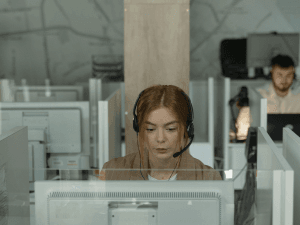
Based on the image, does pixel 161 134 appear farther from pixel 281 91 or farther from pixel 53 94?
pixel 281 91

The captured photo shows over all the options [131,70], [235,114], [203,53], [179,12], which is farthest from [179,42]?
[203,53]

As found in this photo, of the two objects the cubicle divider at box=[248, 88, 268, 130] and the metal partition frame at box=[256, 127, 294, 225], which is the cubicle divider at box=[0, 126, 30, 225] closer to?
the metal partition frame at box=[256, 127, 294, 225]

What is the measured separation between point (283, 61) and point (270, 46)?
0.20m

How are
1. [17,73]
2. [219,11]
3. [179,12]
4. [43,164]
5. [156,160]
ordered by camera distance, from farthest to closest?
[17,73] < [219,11] < [43,164] < [179,12] < [156,160]

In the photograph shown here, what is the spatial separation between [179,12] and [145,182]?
1.31 meters

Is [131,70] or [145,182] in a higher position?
[131,70]

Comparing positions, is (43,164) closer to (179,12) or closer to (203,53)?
(179,12)

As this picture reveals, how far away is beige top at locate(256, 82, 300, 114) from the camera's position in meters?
3.06

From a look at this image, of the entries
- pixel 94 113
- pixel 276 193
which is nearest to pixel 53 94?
pixel 94 113

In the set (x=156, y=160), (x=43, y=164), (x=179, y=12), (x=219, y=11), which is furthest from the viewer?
(x=219, y=11)

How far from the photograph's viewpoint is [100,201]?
0.66m

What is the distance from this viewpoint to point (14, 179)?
0.85 meters

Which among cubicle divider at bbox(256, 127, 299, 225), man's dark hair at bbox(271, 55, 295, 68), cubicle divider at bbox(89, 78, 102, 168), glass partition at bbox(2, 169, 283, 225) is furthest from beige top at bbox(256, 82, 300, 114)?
glass partition at bbox(2, 169, 283, 225)

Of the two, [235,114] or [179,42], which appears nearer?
[179,42]
